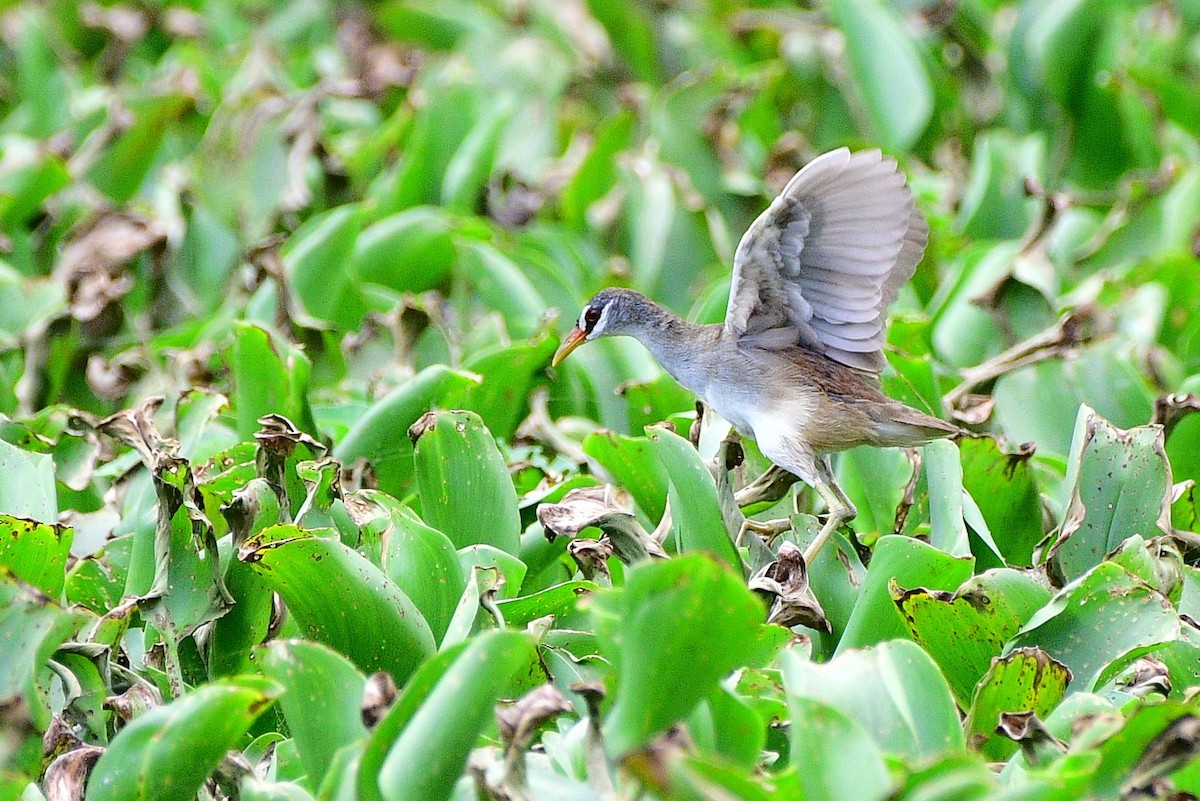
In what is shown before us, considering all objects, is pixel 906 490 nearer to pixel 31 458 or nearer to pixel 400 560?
pixel 400 560

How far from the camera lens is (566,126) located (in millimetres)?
5055

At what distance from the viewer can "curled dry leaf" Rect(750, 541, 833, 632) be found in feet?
7.29

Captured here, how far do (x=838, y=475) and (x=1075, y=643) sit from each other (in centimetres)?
76

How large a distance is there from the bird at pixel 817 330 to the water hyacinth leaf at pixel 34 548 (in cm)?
110

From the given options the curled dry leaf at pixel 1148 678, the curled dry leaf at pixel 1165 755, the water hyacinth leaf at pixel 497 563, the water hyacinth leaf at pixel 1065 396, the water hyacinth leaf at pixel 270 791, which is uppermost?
the curled dry leaf at pixel 1165 755

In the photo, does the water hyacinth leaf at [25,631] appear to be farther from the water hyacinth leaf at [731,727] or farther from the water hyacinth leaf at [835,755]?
the water hyacinth leaf at [835,755]

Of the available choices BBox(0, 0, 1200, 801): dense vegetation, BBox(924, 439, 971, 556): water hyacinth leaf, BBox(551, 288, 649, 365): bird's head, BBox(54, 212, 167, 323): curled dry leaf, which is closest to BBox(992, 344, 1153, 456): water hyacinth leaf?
BBox(0, 0, 1200, 801): dense vegetation

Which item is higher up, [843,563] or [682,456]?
[682,456]

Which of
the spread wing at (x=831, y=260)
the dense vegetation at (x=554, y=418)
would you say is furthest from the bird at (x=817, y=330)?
the dense vegetation at (x=554, y=418)

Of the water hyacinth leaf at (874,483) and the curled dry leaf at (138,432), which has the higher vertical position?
the curled dry leaf at (138,432)

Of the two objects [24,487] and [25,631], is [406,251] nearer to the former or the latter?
[24,487]

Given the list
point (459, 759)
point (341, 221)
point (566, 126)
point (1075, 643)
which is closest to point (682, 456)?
point (1075, 643)

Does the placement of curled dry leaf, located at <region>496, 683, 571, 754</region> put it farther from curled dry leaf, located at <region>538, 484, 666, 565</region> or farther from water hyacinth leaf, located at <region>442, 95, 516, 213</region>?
water hyacinth leaf, located at <region>442, 95, 516, 213</region>

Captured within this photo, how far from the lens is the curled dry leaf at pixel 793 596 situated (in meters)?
2.22
